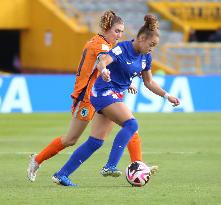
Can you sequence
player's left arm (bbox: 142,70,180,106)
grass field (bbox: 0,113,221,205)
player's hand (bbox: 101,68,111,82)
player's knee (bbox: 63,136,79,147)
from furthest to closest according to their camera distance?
player's knee (bbox: 63,136,79,147)
player's left arm (bbox: 142,70,180,106)
player's hand (bbox: 101,68,111,82)
grass field (bbox: 0,113,221,205)

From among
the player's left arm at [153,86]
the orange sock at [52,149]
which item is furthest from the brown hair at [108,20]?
the orange sock at [52,149]

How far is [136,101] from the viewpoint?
80.3 feet

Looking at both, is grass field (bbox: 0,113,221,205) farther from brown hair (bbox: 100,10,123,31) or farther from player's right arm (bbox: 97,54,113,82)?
brown hair (bbox: 100,10,123,31)

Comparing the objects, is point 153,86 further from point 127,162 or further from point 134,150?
point 127,162

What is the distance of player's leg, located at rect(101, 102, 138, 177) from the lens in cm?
1023

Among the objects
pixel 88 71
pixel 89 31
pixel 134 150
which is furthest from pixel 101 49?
pixel 89 31

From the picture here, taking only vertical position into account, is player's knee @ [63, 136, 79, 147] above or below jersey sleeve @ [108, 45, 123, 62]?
below

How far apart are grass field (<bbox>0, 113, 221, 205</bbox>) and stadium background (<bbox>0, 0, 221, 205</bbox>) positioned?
0.5 inches

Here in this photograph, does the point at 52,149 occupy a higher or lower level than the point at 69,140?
lower

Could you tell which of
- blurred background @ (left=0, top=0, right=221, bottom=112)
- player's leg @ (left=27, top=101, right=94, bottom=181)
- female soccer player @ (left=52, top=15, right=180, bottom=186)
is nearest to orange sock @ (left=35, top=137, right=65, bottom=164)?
player's leg @ (left=27, top=101, right=94, bottom=181)

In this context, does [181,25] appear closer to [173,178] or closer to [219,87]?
[219,87]

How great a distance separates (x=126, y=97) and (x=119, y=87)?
14.0 m

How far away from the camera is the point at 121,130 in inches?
404

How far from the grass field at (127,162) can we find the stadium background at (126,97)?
0.04ft
